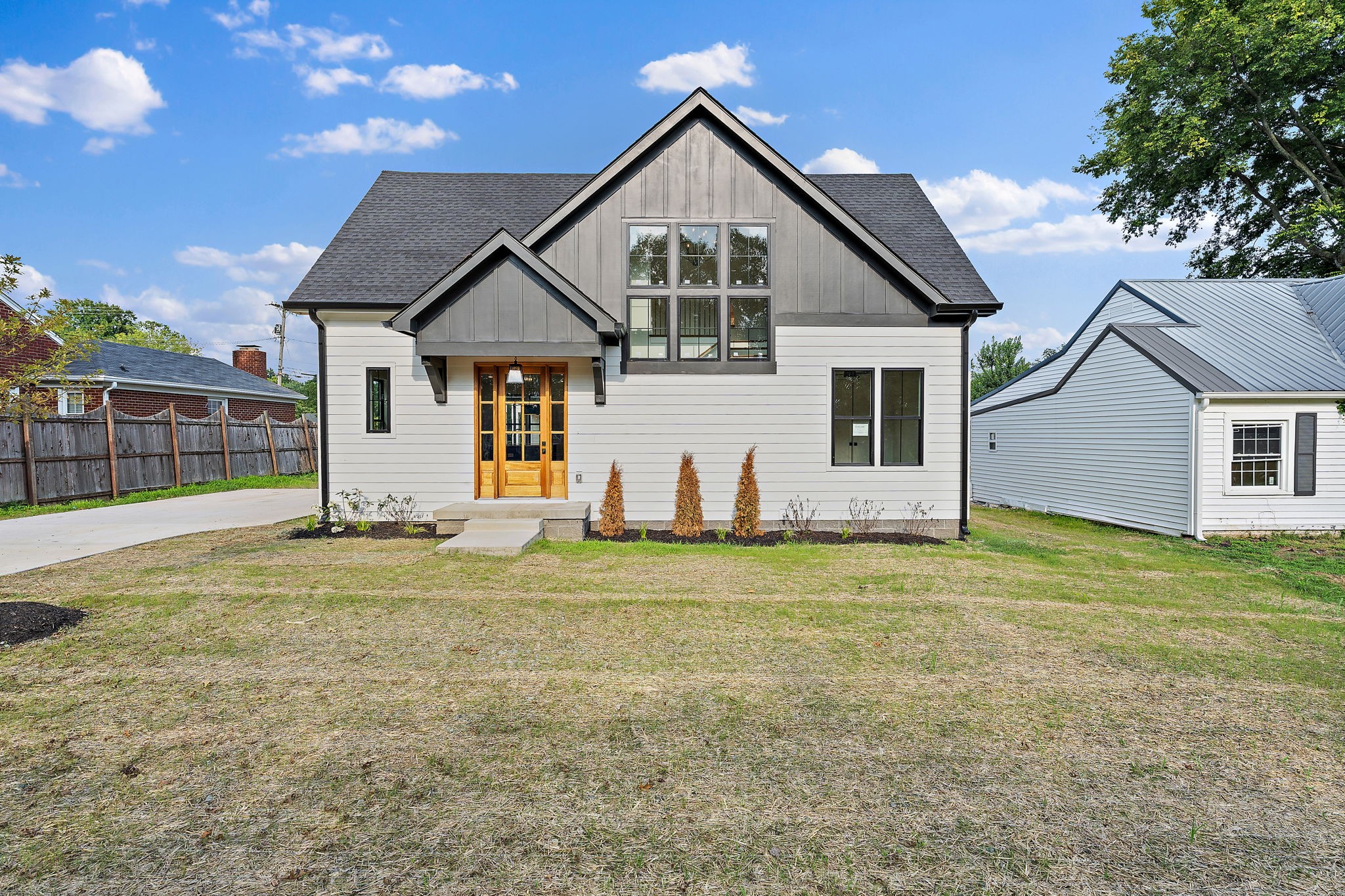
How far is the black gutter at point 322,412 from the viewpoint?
10.4 meters

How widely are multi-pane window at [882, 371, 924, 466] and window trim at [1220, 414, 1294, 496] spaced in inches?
259

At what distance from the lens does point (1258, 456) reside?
12227 mm

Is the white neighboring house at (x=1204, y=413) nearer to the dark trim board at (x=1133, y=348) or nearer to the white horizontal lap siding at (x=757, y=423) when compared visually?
the dark trim board at (x=1133, y=348)

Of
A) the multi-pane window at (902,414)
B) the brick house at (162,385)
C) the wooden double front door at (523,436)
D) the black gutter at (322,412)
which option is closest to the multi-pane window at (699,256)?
the wooden double front door at (523,436)

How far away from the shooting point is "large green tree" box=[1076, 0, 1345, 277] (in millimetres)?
20406

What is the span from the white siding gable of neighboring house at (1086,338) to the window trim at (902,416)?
7.69 metres

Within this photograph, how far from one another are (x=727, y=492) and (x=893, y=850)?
804cm

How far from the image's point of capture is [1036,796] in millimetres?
3002

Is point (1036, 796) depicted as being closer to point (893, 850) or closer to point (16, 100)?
point (893, 850)

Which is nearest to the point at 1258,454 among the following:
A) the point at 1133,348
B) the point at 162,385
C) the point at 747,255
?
the point at 1133,348

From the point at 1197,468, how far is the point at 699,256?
10.5m

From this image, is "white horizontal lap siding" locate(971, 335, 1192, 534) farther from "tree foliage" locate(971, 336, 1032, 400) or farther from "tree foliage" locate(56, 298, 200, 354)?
"tree foliage" locate(56, 298, 200, 354)

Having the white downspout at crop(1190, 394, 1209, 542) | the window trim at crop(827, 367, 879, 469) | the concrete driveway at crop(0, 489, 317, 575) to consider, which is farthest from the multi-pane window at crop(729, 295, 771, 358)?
the concrete driveway at crop(0, 489, 317, 575)

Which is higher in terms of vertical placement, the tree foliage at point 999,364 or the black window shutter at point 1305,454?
the tree foliage at point 999,364
